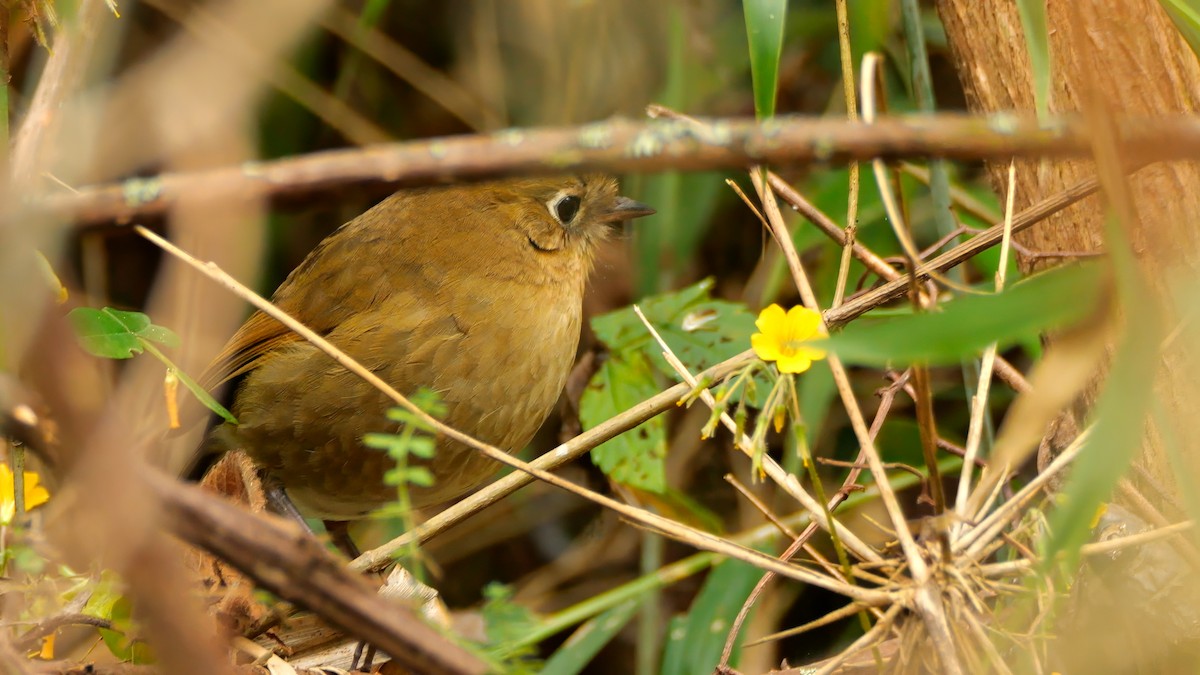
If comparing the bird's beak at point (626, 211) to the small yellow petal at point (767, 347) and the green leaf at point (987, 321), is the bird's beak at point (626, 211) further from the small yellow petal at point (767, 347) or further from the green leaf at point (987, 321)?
the green leaf at point (987, 321)

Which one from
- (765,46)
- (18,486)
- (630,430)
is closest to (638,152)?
(765,46)

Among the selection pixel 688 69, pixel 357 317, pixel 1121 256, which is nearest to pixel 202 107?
pixel 357 317

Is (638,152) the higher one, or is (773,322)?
(638,152)

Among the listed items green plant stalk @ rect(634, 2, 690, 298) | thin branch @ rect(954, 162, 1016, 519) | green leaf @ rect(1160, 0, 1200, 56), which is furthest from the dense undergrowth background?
green leaf @ rect(1160, 0, 1200, 56)

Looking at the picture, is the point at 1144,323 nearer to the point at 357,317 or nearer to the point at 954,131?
the point at 954,131

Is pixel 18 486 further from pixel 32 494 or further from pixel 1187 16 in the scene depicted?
pixel 1187 16
